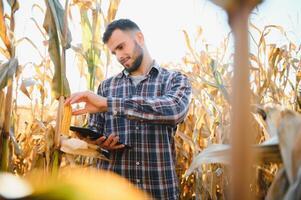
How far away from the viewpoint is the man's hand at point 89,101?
1.03 metres

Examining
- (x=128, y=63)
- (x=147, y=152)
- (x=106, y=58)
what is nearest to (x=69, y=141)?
(x=147, y=152)

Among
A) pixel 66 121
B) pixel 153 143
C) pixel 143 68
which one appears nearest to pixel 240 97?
pixel 66 121

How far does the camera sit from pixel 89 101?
3.64ft

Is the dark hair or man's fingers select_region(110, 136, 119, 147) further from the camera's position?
the dark hair

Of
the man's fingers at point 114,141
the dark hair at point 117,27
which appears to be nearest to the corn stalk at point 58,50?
the man's fingers at point 114,141

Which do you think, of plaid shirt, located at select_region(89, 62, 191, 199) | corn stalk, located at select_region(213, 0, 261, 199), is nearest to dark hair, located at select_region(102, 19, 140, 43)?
plaid shirt, located at select_region(89, 62, 191, 199)

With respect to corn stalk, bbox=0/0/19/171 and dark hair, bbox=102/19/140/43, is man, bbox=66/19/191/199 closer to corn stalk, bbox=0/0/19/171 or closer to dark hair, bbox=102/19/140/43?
dark hair, bbox=102/19/140/43

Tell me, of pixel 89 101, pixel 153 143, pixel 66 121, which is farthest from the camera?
pixel 153 143

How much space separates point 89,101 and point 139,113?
183 millimetres

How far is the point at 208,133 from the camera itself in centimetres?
200

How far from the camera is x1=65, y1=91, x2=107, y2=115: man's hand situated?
1027 mm

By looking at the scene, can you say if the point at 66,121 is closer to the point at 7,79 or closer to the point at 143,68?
the point at 7,79

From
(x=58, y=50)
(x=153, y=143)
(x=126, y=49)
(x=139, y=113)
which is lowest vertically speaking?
(x=153, y=143)

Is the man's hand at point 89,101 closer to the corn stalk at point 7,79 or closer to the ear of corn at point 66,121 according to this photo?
the ear of corn at point 66,121
